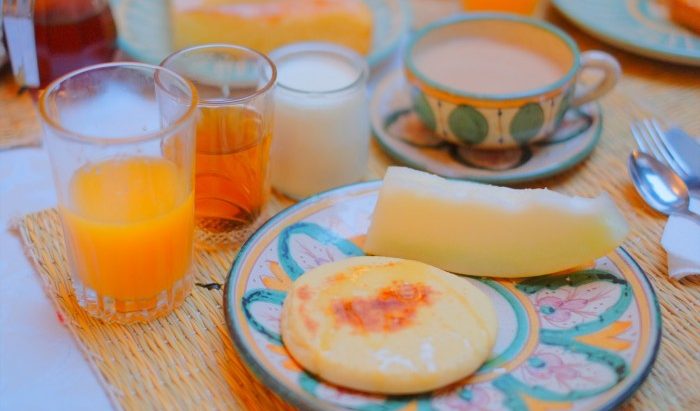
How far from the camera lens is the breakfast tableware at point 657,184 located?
100 centimetres

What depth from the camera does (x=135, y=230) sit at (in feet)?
2.53

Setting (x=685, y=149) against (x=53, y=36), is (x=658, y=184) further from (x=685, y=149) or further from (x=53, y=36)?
(x=53, y=36)

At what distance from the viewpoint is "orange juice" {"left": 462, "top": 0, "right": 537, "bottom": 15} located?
4.67 ft

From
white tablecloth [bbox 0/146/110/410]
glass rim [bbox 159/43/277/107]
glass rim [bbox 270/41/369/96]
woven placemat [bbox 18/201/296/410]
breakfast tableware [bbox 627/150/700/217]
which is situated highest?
glass rim [bbox 159/43/277/107]

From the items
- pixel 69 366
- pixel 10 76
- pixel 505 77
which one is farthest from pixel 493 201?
pixel 10 76

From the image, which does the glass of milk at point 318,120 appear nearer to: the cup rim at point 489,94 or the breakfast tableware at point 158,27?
the cup rim at point 489,94

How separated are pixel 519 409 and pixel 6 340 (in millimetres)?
523

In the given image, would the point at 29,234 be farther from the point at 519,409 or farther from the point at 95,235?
the point at 519,409

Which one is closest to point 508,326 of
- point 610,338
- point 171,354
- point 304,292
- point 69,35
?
point 610,338

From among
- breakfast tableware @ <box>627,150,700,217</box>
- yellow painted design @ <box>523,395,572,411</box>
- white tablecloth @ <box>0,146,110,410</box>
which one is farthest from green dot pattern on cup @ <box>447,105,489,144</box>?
white tablecloth @ <box>0,146,110,410</box>

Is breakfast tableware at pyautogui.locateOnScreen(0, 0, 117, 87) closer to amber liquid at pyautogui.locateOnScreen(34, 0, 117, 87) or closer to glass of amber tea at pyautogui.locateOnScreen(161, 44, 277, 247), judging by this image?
amber liquid at pyautogui.locateOnScreen(34, 0, 117, 87)

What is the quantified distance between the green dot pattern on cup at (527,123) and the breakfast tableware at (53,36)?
2.06 feet

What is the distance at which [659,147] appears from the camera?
1.11 m

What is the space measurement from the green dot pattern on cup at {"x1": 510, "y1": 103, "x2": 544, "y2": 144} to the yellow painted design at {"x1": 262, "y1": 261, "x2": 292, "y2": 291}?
396 millimetres
